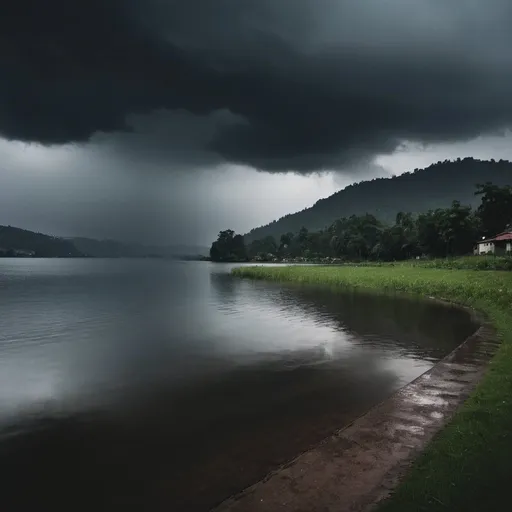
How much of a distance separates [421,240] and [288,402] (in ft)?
301

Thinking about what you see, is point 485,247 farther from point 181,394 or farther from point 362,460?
point 362,460

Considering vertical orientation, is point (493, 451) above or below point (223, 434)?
above

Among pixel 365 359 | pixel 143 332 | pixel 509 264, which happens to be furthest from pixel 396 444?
pixel 509 264

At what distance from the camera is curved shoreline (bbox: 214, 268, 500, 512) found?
5.93 metres

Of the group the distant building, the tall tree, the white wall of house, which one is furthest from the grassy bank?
the tall tree

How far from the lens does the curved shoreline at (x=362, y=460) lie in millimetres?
5926

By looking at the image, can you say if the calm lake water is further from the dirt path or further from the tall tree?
the tall tree

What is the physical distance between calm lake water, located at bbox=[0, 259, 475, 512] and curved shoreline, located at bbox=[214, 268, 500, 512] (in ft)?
3.51

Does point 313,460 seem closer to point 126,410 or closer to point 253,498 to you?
point 253,498

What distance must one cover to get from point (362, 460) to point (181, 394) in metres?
7.43

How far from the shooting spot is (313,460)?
7.16m

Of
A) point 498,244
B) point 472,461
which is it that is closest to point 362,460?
point 472,461

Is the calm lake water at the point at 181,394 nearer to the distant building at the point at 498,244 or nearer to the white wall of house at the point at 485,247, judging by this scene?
the distant building at the point at 498,244

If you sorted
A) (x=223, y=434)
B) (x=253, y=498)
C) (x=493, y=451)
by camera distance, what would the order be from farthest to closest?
(x=223, y=434) < (x=493, y=451) < (x=253, y=498)
